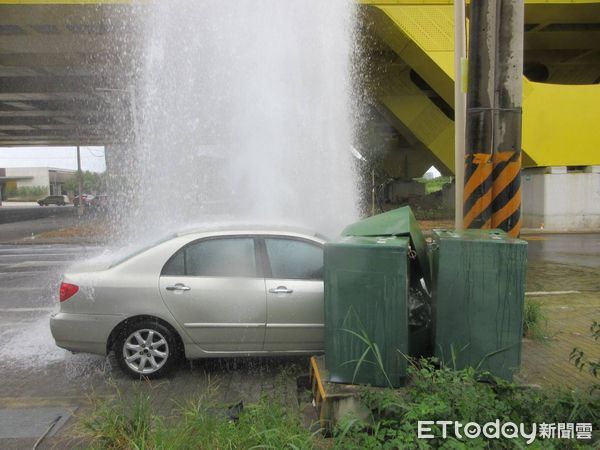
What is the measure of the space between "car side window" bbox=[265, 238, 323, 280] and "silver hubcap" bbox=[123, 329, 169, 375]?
1.22 m

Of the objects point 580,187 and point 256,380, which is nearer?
point 256,380

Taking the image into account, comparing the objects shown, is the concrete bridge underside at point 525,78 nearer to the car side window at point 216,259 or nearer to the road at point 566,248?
the road at point 566,248

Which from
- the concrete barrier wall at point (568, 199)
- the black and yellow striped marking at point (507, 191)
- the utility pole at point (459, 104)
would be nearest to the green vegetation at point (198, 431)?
the black and yellow striped marking at point (507, 191)

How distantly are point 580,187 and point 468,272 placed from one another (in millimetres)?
19073

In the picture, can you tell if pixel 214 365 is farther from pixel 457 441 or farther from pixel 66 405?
pixel 457 441

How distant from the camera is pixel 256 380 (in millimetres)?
4895

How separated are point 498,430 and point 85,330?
3.62m

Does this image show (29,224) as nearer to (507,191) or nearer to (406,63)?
(406,63)

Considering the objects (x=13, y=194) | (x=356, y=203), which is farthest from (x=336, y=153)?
(x=13, y=194)

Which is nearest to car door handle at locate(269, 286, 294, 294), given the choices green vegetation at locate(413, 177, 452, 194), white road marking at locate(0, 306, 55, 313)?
white road marking at locate(0, 306, 55, 313)

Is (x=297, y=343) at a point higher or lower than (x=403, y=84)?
lower

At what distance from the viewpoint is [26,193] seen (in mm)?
93438

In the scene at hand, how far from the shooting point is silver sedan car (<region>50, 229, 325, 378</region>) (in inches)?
191

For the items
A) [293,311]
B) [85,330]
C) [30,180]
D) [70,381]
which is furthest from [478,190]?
[30,180]
